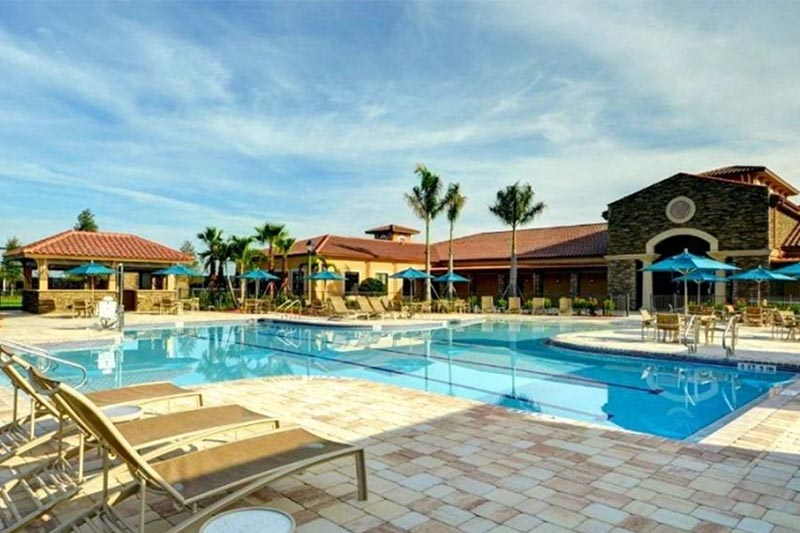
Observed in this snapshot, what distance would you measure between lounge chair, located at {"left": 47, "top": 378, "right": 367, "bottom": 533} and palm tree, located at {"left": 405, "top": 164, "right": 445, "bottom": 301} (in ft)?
77.2

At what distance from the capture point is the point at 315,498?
3828 millimetres

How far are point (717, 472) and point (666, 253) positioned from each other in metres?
24.8

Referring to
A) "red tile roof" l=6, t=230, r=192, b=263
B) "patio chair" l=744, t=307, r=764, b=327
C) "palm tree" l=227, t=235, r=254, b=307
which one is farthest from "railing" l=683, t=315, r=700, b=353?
"red tile roof" l=6, t=230, r=192, b=263

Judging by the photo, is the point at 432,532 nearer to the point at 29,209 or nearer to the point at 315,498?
the point at 315,498

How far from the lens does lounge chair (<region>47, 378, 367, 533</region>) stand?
268 cm

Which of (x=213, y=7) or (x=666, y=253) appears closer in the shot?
(x=213, y=7)

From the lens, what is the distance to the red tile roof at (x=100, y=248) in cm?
2325

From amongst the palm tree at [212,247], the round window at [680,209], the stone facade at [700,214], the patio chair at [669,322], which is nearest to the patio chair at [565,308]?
the stone facade at [700,214]

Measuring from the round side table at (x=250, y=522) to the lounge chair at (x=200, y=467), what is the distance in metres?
0.14

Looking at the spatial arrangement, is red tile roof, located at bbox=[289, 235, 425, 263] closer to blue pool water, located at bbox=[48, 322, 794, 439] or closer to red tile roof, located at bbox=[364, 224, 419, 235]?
red tile roof, located at bbox=[364, 224, 419, 235]

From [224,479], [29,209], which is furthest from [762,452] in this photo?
[29,209]

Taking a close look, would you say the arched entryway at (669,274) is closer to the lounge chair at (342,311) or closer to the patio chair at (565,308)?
the patio chair at (565,308)

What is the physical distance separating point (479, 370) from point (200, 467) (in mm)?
8649

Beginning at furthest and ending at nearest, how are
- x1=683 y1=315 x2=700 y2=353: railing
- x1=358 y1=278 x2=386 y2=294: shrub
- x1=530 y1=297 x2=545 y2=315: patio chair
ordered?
x1=358 y1=278 x2=386 y2=294: shrub, x1=530 y1=297 x2=545 y2=315: patio chair, x1=683 y1=315 x2=700 y2=353: railing
